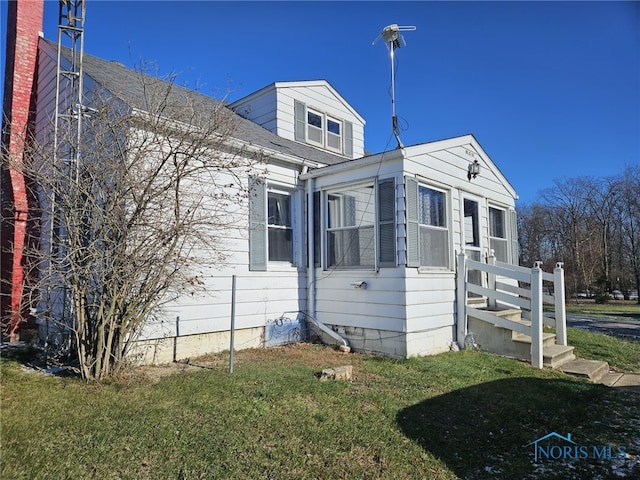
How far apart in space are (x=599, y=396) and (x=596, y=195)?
3450 centimetres

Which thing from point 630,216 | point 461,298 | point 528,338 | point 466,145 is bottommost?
point 528,338

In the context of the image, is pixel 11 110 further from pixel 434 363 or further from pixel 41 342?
pixel 434 363

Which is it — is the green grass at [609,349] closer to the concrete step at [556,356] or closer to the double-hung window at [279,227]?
the concrete step at [556,356]

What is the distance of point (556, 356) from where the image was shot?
6676 millimetres

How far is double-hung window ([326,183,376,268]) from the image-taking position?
7.29m

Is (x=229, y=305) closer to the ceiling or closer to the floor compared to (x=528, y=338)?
closer to the ceiling

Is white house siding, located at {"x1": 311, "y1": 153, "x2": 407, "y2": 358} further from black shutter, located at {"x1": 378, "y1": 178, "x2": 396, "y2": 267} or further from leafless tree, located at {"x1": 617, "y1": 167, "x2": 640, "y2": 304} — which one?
leafless tree, located at {"x1": 617, "y1": 167, "x2": 640, "y2": 304}

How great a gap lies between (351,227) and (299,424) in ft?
14.2

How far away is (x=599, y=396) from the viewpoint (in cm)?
523

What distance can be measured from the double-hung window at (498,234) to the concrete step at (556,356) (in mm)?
2713

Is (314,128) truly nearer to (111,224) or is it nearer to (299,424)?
(111,224)

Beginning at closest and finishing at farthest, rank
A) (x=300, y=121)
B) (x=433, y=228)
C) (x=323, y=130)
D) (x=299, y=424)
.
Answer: (x=299, y=424)
(x=433, y=228)
(x=300, y=121)
(x=323, y=130)

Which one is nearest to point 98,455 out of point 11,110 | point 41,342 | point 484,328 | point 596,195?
point 41,342

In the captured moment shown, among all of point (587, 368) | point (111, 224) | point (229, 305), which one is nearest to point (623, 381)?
point (587, 368)
